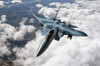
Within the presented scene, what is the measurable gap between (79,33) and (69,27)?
653 cm

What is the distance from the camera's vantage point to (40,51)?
28375 mm

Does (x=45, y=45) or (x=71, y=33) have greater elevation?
(x=45, y=45)

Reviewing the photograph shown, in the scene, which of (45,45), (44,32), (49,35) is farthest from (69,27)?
(45,45)

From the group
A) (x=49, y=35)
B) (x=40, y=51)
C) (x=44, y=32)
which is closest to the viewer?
(x=40, y=51)

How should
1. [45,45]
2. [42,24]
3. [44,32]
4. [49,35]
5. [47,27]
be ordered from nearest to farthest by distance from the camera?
1. [45,45]
2. [49,35]
3. [44,32]
4. [47,27]
5. [42,24]

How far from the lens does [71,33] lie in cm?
4372

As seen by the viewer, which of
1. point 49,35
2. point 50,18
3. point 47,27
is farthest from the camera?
point 50,18

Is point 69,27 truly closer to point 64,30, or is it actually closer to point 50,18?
point 64,30

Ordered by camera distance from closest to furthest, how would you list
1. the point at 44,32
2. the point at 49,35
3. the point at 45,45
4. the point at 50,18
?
the point at 45,45 → the point at 49,35 → the point at 44,32 → the point at 50,18

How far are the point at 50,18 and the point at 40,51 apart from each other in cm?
2910

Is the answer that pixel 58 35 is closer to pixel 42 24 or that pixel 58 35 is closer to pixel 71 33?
pixel 71 33

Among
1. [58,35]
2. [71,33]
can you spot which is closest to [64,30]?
[71,33]

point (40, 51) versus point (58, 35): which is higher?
point (40, 51)

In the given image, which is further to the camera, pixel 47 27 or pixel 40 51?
pixel 47 27
